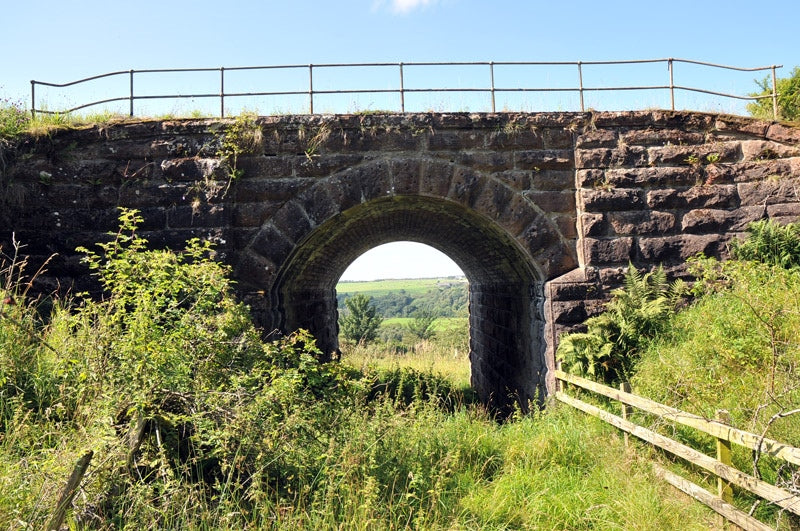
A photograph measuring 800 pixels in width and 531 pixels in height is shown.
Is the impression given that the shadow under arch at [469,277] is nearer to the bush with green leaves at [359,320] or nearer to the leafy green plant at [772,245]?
the leafy green plant at [772,245]

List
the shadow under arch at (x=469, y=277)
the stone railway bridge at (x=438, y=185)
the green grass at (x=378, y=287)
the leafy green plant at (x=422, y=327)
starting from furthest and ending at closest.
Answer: the green grass at (x=378, y=287) < the leafy green plant at (x=422, y=327) < the shadow under arch at (x=469, y=277) < the stone railway bridge at (x=438, y=185)

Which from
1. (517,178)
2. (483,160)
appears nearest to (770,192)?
(517,178)

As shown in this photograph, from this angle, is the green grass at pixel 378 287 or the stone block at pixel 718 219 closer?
the stone block at pixel 718 219

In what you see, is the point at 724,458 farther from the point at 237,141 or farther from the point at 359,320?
the point at 359,320

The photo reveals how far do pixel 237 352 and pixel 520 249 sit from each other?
438 centimetres

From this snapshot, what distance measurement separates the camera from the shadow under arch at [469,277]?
7.98 m

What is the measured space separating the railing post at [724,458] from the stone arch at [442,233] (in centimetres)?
328

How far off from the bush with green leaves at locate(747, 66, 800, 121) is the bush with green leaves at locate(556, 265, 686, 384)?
3514 millimetres

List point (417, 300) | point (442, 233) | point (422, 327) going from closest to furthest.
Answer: point (442, 233)
point (422, 327)
point (417, 300)

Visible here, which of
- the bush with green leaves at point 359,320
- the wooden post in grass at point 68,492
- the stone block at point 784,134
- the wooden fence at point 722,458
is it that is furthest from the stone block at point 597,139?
the bush with green leaves at point 359,320

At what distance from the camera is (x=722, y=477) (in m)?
4.07

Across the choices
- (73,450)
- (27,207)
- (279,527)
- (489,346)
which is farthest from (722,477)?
(27,207)

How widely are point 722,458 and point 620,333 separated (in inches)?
115

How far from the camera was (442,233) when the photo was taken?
10766 millimetres
